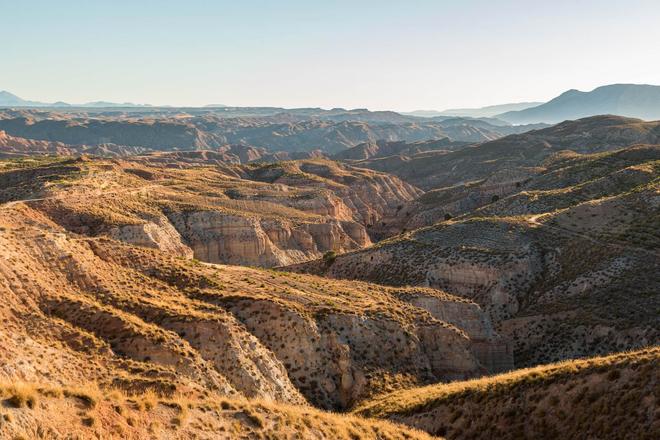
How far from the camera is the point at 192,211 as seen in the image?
8225 centimetres

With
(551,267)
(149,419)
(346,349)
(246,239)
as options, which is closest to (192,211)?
(246,239)

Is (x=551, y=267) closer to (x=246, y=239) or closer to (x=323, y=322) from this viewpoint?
(x=323, y=322)

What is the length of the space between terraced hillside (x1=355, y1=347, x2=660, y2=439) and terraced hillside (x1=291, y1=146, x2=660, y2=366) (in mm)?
18800

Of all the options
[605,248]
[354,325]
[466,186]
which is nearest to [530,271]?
[605,248]

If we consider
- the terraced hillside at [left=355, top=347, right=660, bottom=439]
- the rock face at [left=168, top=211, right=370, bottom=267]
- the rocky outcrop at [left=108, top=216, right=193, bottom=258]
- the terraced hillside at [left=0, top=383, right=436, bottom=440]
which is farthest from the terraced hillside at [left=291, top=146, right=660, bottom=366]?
the terraced hillside at [left=0, top=383, right=436, bottom=440]

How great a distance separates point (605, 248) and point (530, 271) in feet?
24.0

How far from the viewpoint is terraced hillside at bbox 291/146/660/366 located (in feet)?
152

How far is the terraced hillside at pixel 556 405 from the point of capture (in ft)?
73.9

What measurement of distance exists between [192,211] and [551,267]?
48.6m

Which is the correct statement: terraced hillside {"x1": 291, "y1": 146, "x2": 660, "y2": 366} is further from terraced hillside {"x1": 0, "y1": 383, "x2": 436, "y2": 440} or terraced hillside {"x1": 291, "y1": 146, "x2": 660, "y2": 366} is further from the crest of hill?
the crest of hill

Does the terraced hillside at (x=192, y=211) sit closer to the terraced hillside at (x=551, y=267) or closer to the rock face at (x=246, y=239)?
the rock face at (x=246, y=239)

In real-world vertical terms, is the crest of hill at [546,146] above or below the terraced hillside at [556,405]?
above

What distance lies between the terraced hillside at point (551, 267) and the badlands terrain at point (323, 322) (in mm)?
204

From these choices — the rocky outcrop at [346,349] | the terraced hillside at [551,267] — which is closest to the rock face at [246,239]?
the terraced hillside at [551,267]
